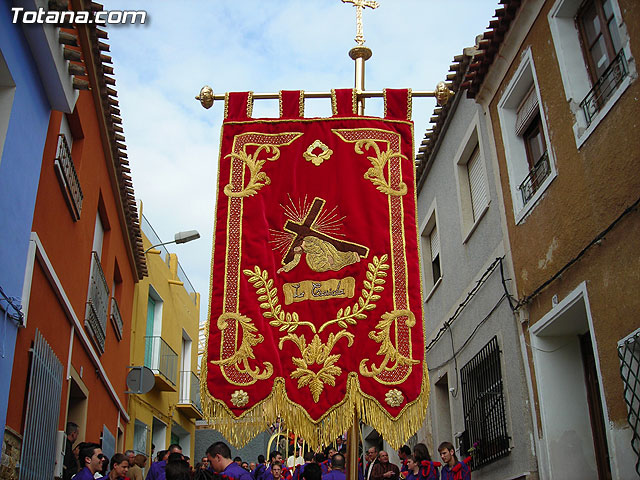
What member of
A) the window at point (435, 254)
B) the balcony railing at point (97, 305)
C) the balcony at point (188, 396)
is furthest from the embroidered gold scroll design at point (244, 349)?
the balcony at point (188, 396)

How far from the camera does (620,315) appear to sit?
6.20 metres

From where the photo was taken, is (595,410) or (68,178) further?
(68,178)

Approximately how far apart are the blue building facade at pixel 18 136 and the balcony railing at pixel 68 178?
0.82 meters

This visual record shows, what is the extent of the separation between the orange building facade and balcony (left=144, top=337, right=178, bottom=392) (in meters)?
2.10

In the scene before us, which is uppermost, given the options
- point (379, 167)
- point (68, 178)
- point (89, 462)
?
point (68, 178)

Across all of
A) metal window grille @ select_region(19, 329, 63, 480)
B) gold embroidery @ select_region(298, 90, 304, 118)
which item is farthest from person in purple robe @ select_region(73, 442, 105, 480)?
gold embroidery @ select_region(298, 90, 304, 118)

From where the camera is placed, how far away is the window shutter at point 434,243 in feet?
41.8

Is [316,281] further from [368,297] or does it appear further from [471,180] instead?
[471,180]

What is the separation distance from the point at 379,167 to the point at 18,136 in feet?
11.4

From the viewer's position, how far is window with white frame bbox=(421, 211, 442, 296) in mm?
12884

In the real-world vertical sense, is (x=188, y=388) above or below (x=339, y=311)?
above

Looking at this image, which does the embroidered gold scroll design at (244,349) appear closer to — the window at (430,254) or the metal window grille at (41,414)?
the metal window grille at (41,414)

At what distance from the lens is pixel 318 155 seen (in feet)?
23.1

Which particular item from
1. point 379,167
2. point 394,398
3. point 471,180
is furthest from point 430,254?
point 394,398
